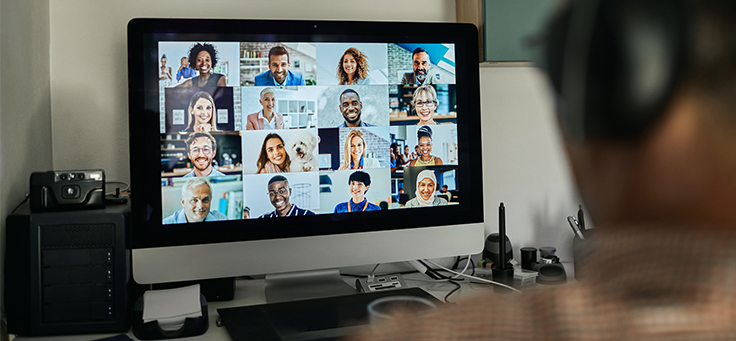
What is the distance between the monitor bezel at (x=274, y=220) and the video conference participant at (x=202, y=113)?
0.06m

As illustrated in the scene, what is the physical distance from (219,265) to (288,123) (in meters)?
0.32

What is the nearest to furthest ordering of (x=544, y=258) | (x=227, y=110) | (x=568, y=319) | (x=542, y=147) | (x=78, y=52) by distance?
(x=568, y=319) → (x=227, y=110) → (x=78, y=52) → (x=544, y=258) → (x=542, y=147)

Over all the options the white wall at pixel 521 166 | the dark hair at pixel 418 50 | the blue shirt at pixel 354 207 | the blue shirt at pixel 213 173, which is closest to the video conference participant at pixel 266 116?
the blue shirt at pixel 213 173

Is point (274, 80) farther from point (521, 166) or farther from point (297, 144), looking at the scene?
point (521, 166)

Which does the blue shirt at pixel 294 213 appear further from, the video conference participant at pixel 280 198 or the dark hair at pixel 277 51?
the dark hair at pixel 277 51

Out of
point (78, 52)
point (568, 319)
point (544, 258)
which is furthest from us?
point (544, 258)

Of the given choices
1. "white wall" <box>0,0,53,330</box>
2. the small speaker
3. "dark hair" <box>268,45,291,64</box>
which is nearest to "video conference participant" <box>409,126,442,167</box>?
"dark hair" <box>268,45,291,64</box>

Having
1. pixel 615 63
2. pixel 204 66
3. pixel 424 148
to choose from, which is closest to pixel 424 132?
pixel 424 148

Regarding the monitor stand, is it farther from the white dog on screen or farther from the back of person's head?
the back of person's head

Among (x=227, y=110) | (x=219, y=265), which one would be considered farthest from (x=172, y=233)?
(x=227, y=110)

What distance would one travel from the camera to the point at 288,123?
1085 millimetres

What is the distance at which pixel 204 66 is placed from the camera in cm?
104

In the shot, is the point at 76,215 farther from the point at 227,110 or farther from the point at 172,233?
the point at 227,110

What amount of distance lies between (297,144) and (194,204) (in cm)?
23
